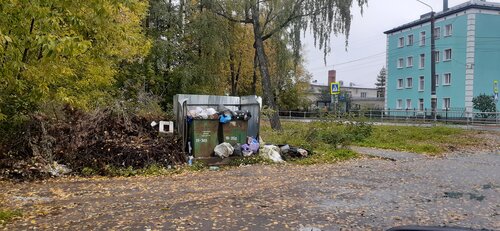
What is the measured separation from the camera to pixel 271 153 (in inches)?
498

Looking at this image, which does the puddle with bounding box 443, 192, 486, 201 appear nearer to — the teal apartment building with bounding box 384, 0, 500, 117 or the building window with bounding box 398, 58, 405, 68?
the teal apartment building with bounding box 384, 0, 500, 117

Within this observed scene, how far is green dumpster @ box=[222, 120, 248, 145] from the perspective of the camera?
40.2ft

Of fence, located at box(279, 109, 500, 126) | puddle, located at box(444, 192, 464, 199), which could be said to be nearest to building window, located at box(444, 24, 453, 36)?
fence, located at box(279, 109, 500, 126)

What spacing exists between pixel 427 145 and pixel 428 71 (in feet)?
98.0

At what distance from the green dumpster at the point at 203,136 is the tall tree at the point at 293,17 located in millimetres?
9755

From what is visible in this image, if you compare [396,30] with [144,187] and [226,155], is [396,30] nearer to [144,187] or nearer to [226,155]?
[226,155]

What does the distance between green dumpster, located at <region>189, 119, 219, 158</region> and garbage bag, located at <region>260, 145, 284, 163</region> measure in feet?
4.86

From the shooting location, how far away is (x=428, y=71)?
44.4 metres

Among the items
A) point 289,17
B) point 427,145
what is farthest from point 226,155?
point 289,17

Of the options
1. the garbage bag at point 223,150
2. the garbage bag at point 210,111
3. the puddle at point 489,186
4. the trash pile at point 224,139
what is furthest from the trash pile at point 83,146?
the puddle at point 489,186

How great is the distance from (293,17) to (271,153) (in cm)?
1225

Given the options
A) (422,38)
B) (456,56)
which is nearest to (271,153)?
(456,56)

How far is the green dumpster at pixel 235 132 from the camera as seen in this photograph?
12250 mm

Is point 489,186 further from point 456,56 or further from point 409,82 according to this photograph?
point 409,82
